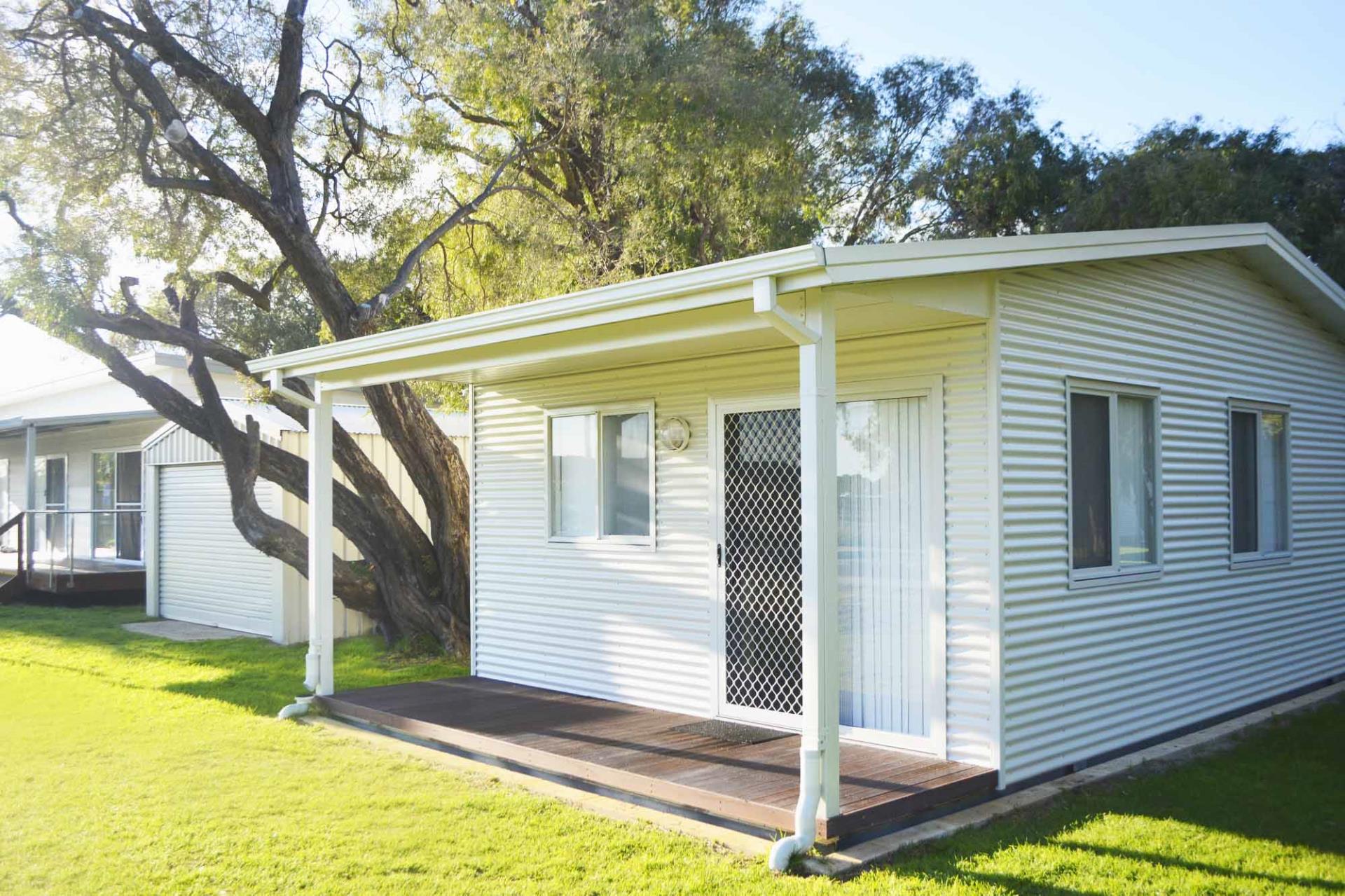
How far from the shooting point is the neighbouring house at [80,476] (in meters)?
15.8

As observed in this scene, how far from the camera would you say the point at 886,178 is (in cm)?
1917

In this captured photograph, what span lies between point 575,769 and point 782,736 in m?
1.26

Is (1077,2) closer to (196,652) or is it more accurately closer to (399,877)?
(196,652)

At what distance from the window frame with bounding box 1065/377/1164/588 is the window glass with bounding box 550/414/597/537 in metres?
3.37

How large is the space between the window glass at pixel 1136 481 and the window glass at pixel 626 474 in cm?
304

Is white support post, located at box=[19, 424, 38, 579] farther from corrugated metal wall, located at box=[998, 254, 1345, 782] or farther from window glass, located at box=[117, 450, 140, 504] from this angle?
corrugated metal wall, located at box=[998, 254, 1345, 782]

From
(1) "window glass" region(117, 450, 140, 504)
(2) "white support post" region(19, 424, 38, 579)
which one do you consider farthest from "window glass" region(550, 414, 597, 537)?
(1) "window glass" region(117, 450, 140, 504)

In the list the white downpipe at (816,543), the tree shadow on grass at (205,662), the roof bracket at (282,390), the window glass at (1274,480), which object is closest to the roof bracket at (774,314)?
the white downpipe at (816,543)

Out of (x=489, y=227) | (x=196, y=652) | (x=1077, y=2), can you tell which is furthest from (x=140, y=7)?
(x=1077, y=2)

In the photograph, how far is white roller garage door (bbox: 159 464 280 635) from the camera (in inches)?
499

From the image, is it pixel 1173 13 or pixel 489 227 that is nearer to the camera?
pixel 489 227

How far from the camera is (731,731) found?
6.74 m

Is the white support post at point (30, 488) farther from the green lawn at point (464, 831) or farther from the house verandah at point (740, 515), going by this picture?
the house verandah at point (740, 515)

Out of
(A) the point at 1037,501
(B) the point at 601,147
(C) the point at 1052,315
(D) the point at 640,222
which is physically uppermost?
(B) the point at 601,147
